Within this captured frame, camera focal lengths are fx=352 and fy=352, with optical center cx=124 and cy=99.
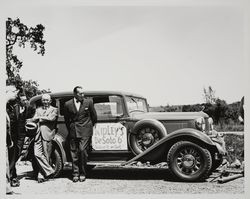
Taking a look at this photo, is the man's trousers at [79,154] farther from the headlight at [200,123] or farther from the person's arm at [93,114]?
the headlight at [200,123]

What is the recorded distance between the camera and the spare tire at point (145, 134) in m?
4.82

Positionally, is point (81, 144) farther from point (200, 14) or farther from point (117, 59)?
point (200, 14)

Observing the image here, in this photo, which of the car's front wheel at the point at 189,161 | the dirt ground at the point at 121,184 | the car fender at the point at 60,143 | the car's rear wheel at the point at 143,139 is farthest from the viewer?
the car fender at the point at 60,143

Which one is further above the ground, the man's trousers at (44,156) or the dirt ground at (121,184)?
the man's trousers at (44,156)

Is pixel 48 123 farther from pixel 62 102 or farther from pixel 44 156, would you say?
pixel 44 156

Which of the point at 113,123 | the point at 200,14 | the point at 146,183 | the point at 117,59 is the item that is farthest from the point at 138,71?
the point at 146,183

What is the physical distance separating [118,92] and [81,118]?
64cm

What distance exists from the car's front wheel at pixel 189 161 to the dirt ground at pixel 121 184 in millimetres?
133

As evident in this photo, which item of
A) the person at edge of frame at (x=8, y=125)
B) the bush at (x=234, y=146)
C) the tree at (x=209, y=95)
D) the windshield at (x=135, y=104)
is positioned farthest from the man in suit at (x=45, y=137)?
the bush at (x=234, y=146)

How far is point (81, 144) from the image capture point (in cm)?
494

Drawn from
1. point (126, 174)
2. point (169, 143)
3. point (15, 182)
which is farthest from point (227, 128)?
point (15, 182)

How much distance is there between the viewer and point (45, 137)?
5.04 m

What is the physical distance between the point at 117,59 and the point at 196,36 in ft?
3.86


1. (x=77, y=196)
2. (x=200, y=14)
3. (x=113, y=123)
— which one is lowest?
(x=77, y=196)
